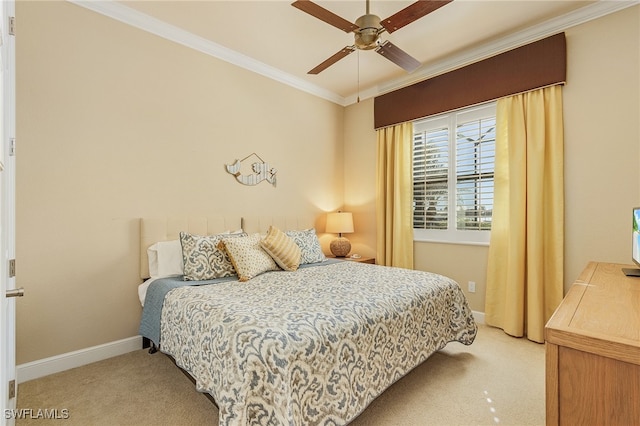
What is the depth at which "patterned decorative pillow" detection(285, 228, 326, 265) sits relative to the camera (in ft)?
10.4

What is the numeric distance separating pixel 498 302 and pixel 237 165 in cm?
310

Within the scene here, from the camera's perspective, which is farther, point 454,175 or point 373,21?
point 454,175

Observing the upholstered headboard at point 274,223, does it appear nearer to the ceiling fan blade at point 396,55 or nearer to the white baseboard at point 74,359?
the white baseboard at point 74,359

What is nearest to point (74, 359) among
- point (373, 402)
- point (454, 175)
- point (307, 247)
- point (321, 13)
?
point (307, 247)

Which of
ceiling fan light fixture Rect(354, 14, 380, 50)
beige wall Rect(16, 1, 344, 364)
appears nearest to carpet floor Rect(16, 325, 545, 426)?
beige wall Rect(16, 1, 344, 364)

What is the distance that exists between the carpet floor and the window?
145 cm

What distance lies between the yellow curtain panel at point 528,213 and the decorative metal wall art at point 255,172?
2.48 m

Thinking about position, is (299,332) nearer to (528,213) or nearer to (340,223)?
(528,213)

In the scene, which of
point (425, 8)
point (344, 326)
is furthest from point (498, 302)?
point (425, 8)

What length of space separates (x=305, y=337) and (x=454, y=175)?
289cm

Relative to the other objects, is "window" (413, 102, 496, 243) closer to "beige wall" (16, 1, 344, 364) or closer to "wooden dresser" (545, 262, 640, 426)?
"beige wall" (16, 1, 344, 364)

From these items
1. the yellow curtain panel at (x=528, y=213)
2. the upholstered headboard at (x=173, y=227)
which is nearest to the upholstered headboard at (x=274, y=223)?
the upholstered headboard at (x=173, y=227)

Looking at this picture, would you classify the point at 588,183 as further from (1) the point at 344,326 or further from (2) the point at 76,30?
(2) the point at 76,30

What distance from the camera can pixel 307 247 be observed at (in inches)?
127
